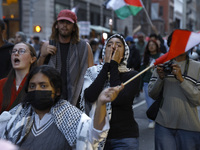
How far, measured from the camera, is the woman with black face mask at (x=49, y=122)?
2633 millimetres

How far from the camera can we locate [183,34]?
331 centimetres

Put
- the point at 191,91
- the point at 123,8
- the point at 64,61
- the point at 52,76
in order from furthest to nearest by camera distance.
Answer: the point at 123,8 → the point at 64,61 → the point at 191,91 → the point at 52,76

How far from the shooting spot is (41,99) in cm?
279

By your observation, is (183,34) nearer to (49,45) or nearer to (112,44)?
(112,44)

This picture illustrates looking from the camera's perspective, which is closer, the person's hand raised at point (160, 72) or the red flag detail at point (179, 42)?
the red flag detail at point (179, 42)

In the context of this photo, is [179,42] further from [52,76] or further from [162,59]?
[52,76]

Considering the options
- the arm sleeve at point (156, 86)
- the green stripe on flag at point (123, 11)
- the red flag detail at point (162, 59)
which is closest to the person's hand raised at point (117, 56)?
the red flag detail at point (162, 59)

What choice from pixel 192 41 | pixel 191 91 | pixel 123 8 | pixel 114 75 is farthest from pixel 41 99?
pixel 123 8

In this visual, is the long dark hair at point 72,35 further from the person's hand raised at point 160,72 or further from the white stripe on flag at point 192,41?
the white stripe on flag at point 192,41

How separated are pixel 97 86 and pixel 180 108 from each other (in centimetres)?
97

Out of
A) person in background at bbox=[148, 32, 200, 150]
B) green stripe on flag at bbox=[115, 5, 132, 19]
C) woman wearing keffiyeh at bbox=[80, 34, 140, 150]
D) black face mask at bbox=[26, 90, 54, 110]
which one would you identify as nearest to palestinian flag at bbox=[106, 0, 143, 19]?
green stripe on flag at bbox=[115, 5, 132, 19]

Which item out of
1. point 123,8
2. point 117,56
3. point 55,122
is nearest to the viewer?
point 55,122

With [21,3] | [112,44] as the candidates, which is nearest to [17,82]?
[112,44]

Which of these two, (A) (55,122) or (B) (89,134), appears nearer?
(B) (89,134)
